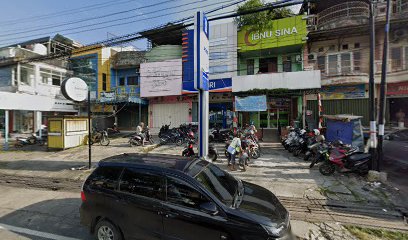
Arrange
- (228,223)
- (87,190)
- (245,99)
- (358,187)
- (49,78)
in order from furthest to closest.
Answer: (49,78) → (245,99) → (358,187) → (87,190) → (228,223)

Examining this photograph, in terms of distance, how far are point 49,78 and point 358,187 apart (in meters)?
27.0

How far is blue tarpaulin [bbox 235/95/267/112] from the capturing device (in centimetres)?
1475

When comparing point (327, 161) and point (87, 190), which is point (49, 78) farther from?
point (327, 161)

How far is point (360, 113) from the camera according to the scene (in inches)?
583

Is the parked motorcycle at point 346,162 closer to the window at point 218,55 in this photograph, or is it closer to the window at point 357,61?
the window at point 357,61

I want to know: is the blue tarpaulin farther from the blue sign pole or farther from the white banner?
the blue sign pole

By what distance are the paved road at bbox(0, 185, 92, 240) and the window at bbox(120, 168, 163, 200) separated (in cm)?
146

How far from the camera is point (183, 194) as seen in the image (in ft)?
10.3

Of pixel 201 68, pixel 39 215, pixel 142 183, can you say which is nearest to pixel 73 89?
pixel 39 215

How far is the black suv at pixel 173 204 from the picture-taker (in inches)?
113

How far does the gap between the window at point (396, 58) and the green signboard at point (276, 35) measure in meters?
6.57

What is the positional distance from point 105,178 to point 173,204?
4.73ft

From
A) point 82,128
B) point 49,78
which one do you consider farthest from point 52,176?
point 49,78

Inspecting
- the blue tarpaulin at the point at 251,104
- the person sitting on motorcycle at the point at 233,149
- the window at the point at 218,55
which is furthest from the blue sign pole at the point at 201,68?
the window at the point at 218,55
